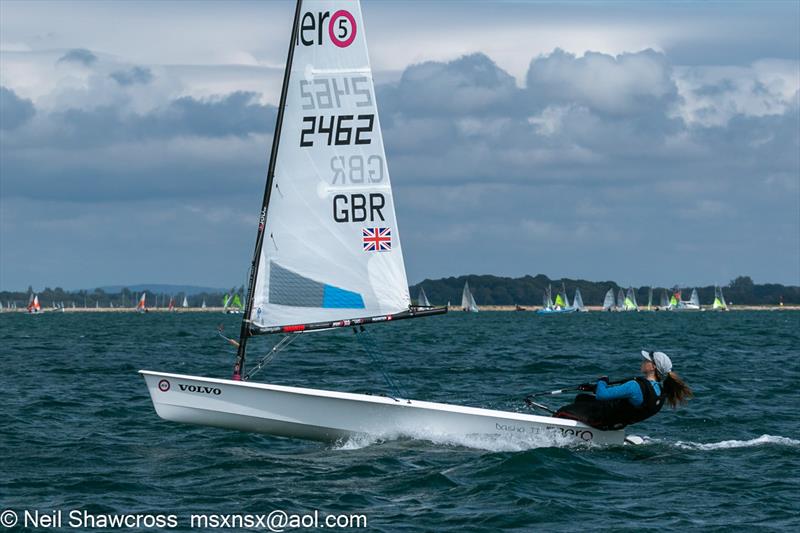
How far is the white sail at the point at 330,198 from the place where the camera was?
16.4 m

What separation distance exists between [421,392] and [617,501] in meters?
12.3

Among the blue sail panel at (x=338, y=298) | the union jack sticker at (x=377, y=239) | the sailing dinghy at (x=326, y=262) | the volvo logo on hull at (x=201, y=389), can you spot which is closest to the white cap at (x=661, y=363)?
the sailing dinghy at (x=326, y=262)

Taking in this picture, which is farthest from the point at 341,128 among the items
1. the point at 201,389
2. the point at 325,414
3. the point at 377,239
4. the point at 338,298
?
the point at 201,389

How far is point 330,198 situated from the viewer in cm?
1664

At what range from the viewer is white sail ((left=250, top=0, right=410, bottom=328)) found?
16.4 metres

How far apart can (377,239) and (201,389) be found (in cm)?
332

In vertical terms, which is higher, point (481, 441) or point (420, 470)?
point (481, 441)

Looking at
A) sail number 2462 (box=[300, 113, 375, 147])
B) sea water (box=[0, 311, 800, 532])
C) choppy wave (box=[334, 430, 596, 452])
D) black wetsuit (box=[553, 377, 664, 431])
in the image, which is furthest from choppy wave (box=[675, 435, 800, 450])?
sail number 2462 (box=[300, 113, 375, 147])

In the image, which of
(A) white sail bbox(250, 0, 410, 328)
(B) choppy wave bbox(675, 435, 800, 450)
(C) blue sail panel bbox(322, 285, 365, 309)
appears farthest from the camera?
(B) choppy wave bbox(675, 435, 800, 450)

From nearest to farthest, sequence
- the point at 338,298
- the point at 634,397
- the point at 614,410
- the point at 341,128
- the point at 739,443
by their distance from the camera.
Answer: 1. the point at 634,397
2. the point at 614,410
3. the point at 341,128
4. the point at 338,298
5. the point at 739,443

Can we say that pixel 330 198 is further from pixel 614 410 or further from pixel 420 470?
pixel 614 410

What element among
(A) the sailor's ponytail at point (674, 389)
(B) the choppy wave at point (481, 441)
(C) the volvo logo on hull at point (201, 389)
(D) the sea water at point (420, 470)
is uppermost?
(A) the sailor's ponytail at point (674, 389)

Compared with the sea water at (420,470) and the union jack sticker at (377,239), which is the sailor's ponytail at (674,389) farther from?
the union jack sticker at (377,239)

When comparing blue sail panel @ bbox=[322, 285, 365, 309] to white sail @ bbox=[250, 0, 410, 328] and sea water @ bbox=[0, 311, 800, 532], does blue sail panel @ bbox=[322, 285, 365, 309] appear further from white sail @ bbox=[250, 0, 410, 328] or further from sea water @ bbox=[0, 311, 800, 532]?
sea water @ bbox=[0, 311, 800, 532]
